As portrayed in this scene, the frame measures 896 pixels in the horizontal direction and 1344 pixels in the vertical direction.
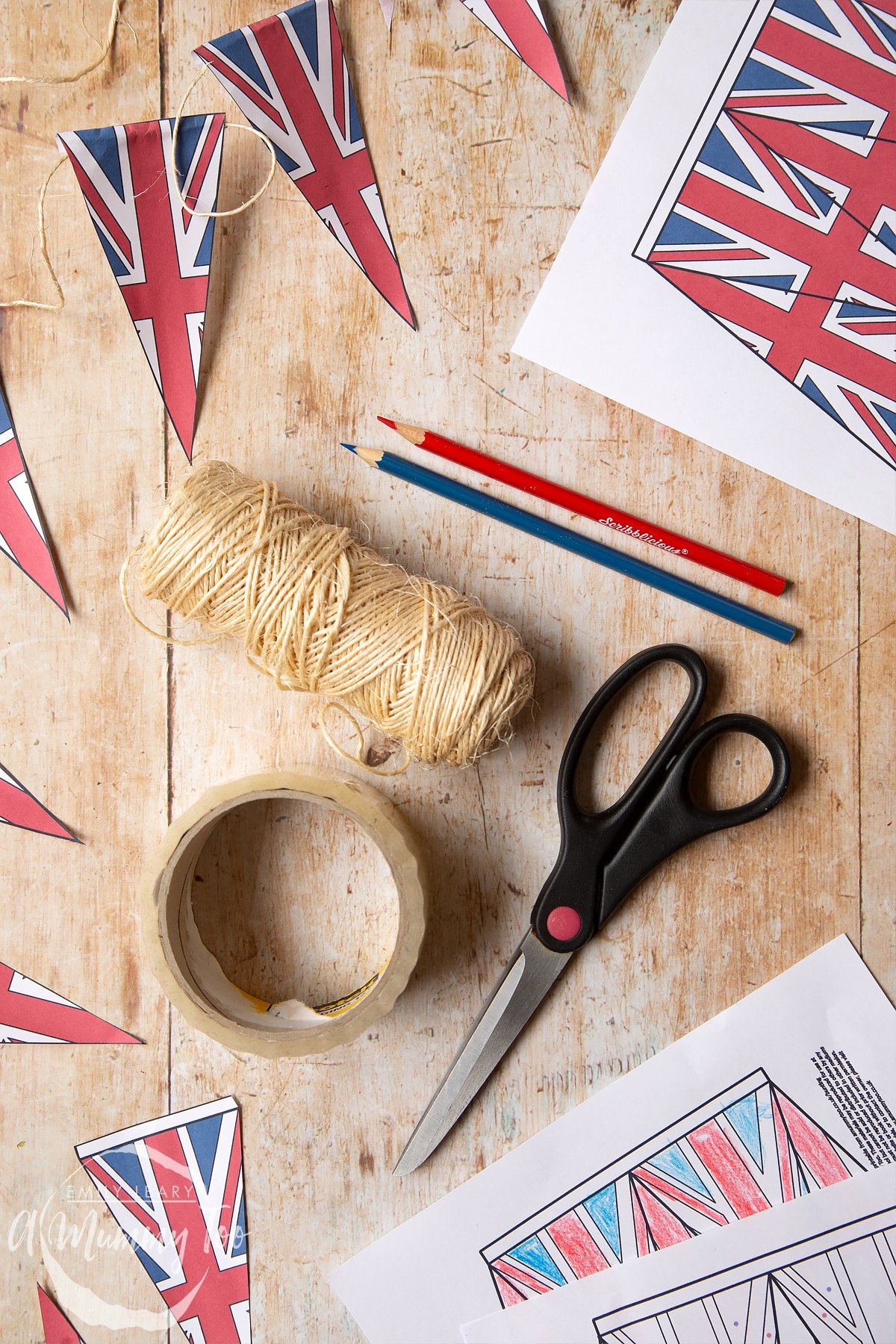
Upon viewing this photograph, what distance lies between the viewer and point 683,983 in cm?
55

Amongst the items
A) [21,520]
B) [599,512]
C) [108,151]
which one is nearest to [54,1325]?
[21,520]

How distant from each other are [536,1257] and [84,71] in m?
0.76

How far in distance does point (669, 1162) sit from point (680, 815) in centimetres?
22

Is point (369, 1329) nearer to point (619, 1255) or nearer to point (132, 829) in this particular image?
point (619, 1255)

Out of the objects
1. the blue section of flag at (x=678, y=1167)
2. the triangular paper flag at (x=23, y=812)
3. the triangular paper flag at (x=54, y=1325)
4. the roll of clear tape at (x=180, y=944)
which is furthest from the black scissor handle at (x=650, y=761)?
the triangular paper flag at (x=54, y=1325)

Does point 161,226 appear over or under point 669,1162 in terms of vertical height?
over

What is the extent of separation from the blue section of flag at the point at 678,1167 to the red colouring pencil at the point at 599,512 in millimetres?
345

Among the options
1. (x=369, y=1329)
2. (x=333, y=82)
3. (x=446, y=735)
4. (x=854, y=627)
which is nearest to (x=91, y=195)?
(x=333, y=82)

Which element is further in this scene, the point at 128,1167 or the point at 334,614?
the point at 128,1167

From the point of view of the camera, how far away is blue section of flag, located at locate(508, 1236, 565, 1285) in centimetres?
56

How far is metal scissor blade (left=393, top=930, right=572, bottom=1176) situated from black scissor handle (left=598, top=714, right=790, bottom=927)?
0.05 metres

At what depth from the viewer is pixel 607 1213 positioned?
1.84 ft

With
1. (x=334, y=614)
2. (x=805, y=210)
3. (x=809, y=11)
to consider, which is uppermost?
(x=809, y=11)

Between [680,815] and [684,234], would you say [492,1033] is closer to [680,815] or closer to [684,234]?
[680,815]
